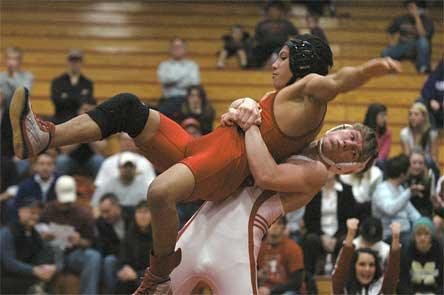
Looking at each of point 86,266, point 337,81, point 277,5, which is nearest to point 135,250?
point 86,266

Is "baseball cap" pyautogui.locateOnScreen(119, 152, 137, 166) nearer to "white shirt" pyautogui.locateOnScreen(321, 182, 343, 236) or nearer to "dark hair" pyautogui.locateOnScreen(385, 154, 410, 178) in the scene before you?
"white shirt" pyautogui.locateOnScreen(321, 182, 343, 236)

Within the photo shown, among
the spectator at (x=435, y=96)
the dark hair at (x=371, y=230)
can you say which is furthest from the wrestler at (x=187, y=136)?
the spectator at (x=435, y=96)

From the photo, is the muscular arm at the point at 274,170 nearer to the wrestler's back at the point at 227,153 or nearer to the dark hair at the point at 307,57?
the wrestler's back at the point at 227,153

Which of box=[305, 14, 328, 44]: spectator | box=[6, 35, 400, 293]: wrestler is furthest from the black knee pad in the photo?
box=[305, 14, 328, 44]: spectator

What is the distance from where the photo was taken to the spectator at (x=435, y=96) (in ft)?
32.3

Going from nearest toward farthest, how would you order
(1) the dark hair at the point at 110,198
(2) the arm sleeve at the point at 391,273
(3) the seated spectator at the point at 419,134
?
(2) the arm sleeve at the point at 391,273 → (1) the dark hair at the point at 110,198 → (3) the seated spectator at the point at 419,134

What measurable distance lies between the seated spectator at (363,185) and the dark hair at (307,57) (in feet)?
10.8

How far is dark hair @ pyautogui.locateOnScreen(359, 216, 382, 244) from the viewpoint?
7066 millimetres

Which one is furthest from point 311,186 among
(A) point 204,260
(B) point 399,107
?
(B) point 399,107

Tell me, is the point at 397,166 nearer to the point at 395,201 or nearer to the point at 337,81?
the point at 395,201

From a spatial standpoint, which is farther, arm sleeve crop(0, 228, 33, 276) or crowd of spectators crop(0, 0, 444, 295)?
arm sleeve crop(0, 228, 33, 276)

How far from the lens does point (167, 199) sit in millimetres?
4613

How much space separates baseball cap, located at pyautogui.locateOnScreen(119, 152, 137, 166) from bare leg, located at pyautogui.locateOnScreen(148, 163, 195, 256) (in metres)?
3.70

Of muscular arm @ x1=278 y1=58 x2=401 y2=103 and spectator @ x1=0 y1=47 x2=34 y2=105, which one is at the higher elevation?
muscular arm @ x1=278 y1=58 x2=401 y2=103
